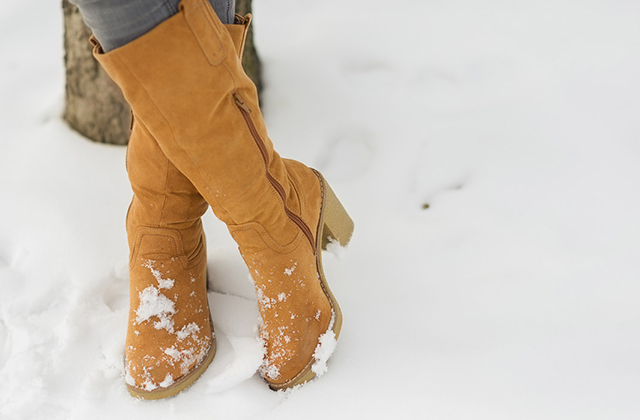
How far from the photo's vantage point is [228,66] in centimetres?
71

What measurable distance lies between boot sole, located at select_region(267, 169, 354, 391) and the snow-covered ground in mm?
27

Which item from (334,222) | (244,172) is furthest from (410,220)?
(244,172)

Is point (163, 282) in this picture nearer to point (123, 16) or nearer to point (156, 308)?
point (156, 308)

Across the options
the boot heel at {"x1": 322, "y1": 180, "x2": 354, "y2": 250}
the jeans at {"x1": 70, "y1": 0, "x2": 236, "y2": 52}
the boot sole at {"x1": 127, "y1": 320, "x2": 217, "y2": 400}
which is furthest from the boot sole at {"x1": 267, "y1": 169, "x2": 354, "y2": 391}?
the jeans at {"x1": 70, "y1": 0, "x2": 236, "y2": 52}

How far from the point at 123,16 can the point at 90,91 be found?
78cm

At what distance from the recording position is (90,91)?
132 centimetres

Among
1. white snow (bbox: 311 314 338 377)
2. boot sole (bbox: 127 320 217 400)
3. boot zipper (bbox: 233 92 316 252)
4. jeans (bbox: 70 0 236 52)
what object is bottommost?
boot sole (bbox: 127 320 217 400)

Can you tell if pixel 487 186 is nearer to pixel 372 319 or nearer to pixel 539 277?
pixel 539 277

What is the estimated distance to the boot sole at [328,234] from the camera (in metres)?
0.92

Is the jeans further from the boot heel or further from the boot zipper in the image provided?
the boot heel

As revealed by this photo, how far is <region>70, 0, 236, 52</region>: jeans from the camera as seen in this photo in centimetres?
62

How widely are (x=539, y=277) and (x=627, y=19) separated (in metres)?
0.85

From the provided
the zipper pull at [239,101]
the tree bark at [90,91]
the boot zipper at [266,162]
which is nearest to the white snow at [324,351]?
the boot zipper at [266,162]

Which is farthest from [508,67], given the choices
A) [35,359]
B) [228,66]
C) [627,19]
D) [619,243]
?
[35,359]
